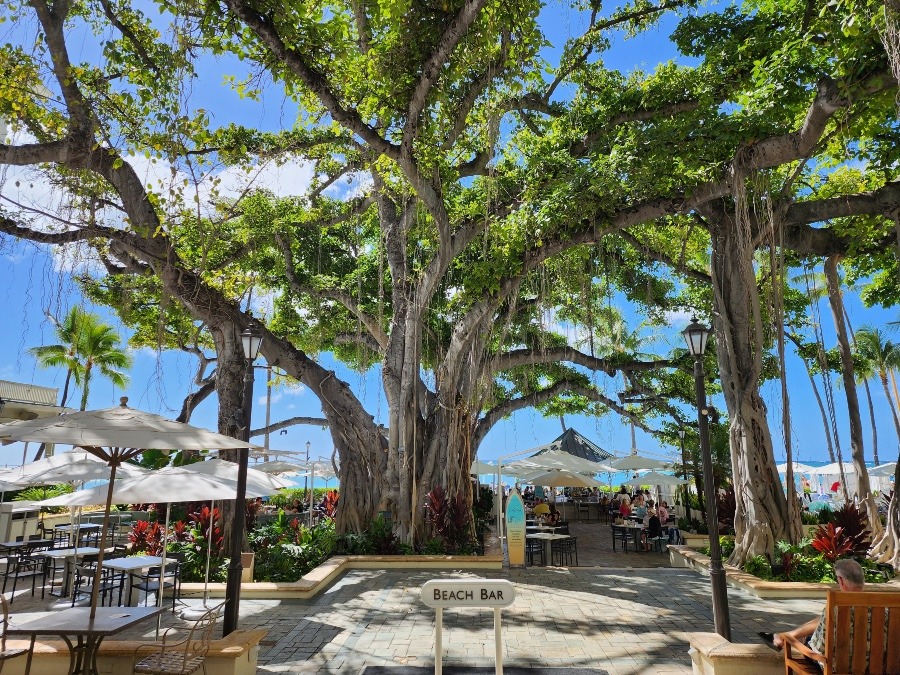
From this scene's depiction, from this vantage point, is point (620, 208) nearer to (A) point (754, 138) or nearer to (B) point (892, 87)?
(A) point (754, 138)

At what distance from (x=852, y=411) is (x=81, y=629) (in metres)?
14.5

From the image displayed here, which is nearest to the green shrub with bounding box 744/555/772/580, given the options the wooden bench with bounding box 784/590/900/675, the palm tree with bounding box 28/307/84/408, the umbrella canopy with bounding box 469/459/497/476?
the wooden bench with bounding box 784/590/900/675

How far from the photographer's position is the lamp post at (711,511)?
5.27m

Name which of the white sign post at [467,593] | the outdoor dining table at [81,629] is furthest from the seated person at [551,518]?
the white sign post at [467,593]

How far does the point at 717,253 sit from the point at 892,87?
340cm

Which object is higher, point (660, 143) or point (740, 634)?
point (660, 143)

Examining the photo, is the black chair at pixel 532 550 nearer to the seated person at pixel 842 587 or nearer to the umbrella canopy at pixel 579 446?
the seated person at pixel 842 587

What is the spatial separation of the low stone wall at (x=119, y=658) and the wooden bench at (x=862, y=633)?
4.06m

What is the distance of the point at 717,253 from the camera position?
1000 cm

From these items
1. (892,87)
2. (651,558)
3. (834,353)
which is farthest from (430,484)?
(834,353)

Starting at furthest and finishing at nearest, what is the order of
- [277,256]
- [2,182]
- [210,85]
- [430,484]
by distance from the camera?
[277,256]
[430,484]
[210,85]
[2,182]

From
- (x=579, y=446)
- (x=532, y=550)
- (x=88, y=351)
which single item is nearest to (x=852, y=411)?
(x=532, y=550)

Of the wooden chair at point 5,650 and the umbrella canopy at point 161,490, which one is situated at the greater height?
the umbrella canopy at point 161,490

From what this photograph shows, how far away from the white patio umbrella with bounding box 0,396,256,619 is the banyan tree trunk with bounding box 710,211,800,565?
7466 millimetres
